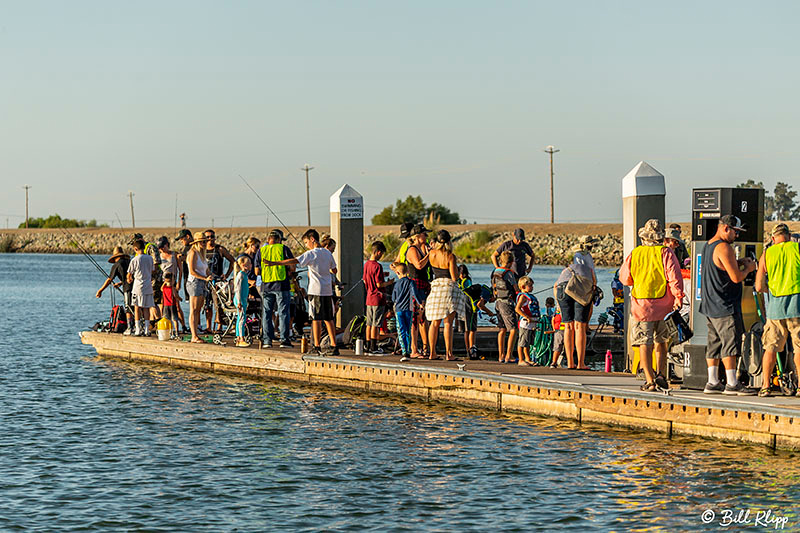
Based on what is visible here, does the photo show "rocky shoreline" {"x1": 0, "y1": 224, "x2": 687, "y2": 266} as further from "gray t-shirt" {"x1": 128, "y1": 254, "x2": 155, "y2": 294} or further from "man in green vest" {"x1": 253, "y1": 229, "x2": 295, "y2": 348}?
"man in green vest" {"x1": 253, "y1": 229, "x2": 295, "y2": 348}

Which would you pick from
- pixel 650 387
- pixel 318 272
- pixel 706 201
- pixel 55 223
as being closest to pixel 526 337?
pixel 318 272

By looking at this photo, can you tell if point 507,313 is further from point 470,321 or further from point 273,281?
point 273,281

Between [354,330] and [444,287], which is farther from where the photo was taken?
[354,330]

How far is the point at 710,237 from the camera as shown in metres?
12.0

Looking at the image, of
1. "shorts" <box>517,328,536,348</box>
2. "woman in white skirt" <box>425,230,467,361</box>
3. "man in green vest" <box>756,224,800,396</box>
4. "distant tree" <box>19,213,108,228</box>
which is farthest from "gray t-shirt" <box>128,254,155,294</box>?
"distant tree" <box>19,213,108,228</box>

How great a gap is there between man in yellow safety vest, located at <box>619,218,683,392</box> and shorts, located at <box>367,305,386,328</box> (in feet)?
14.6

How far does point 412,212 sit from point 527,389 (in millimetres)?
97666

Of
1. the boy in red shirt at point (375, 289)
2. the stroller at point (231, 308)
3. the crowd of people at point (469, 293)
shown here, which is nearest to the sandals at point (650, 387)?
the crowd of people at point (469, 293)

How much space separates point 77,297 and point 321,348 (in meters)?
34.0

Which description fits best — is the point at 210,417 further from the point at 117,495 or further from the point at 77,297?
the point at 77,297

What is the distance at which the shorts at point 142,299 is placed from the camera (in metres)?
18.1

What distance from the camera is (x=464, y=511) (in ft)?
31.2

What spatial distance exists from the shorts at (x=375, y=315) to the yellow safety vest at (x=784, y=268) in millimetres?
5831

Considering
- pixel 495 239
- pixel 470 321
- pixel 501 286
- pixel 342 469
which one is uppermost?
pixel 495 239
